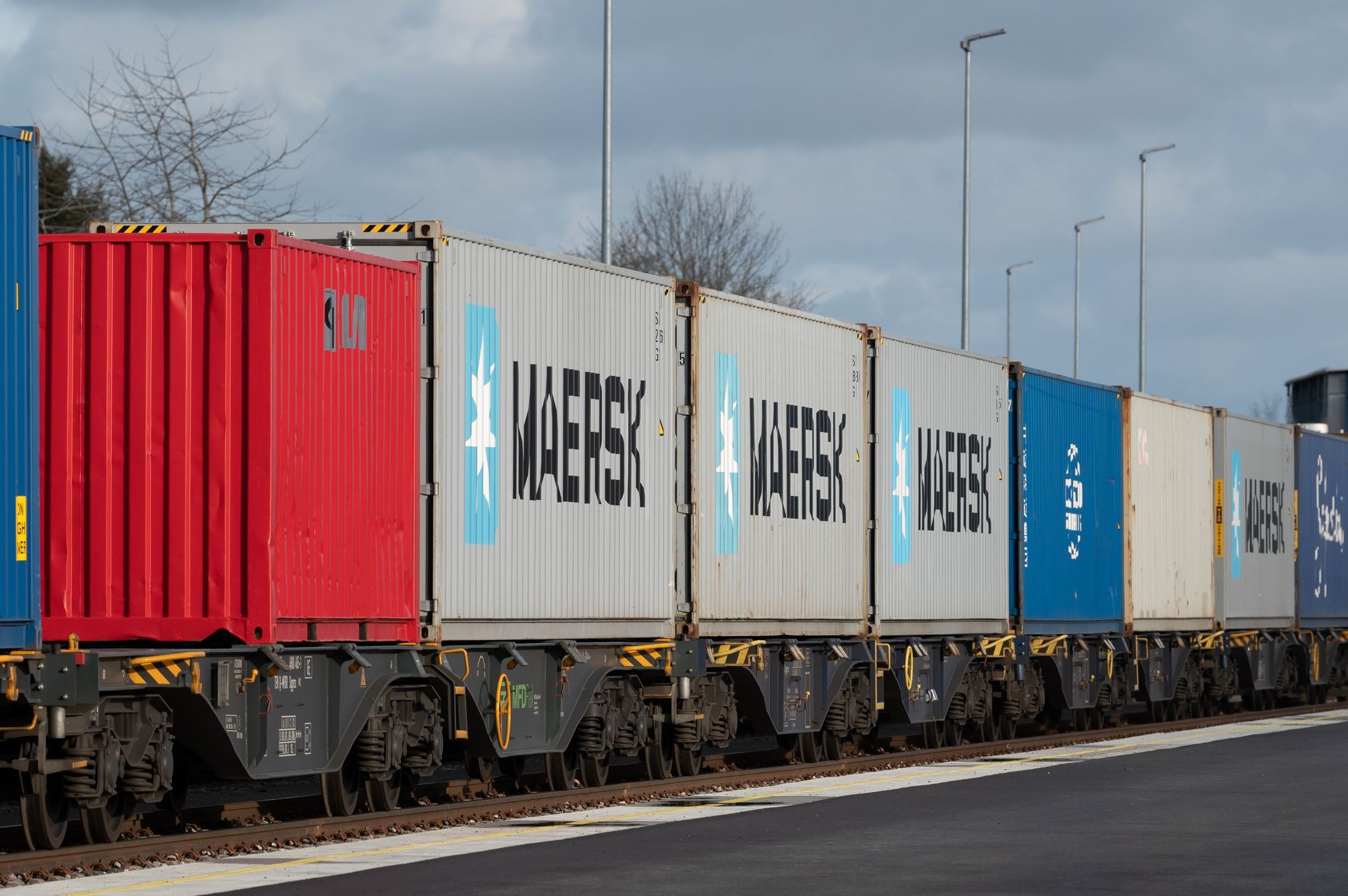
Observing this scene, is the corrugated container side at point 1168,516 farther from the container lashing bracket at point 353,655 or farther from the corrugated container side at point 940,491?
the container lashing bracket at point 353,655

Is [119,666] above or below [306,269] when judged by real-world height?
below

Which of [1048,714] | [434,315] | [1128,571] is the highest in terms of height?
[434,315]

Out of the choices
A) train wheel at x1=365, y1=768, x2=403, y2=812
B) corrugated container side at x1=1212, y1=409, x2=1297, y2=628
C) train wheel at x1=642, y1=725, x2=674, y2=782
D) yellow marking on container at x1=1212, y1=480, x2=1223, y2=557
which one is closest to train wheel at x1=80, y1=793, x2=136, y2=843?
train wheel at x1=365, y1=768, x2=403, y2=812

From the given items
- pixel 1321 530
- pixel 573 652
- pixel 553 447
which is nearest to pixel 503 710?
pixel 573 652

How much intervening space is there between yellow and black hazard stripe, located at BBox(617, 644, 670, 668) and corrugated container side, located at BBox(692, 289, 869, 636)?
640mm

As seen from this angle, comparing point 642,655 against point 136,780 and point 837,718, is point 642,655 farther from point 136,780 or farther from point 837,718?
point 136,780

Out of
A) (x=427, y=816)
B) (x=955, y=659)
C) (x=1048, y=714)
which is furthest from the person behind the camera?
(x=1048, y=714)

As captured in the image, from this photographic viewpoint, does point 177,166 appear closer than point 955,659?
No

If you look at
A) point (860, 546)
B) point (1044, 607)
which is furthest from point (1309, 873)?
point (1044, 607)

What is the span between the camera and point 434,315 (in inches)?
580

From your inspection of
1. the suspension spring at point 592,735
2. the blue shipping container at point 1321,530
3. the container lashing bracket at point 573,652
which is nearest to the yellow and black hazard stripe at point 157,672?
the container lashing bracket at point 573,652

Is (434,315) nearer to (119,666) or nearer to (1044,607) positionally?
(119,666)

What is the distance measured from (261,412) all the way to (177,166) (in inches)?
676

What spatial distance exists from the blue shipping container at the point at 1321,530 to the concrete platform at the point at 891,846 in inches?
730
